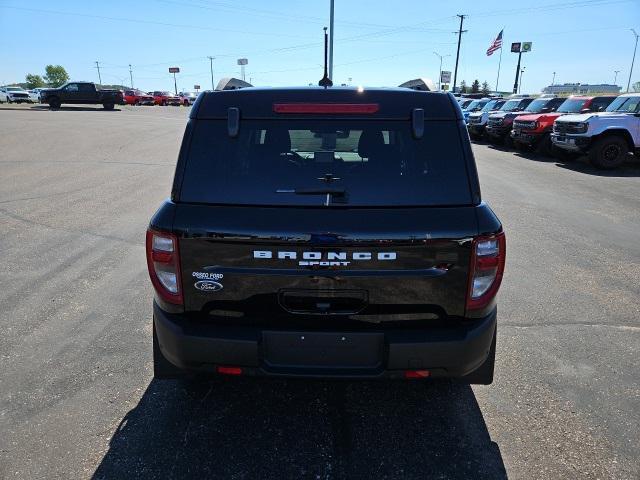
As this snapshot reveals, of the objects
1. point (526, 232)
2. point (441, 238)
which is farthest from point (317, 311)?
point (526, 232)

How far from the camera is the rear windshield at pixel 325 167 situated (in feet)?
7.90

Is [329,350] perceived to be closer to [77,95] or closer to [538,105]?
[538,105]

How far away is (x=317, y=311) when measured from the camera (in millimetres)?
2391

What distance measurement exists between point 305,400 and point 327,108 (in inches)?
70.2

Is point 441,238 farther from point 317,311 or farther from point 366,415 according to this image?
point 366,415

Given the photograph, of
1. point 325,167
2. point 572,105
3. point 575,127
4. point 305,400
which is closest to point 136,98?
point 572,105

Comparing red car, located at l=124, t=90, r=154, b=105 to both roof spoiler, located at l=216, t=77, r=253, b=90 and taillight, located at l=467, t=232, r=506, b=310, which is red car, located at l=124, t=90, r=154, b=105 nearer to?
roof spoiler, located at l=216, t=77, r=253, b=90

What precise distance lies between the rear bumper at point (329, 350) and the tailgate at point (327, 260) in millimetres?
104

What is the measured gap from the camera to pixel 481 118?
72.4 feet

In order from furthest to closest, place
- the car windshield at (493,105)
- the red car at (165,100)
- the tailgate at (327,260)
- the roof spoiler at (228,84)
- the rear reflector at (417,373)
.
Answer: the red car at (165,100), the car windshield at (493,105), the roof spoiler at (228,84), the rear reflector at (417,373), the tailgate at (327,260)

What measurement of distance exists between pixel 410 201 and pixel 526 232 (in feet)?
17.7

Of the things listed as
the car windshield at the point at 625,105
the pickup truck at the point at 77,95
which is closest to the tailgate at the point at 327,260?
the car windshield at the point at 625,105

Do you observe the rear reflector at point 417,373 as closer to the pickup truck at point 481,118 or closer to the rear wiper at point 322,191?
the rear wiper at point 322,191

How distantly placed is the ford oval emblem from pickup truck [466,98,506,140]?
2105 centimetres
